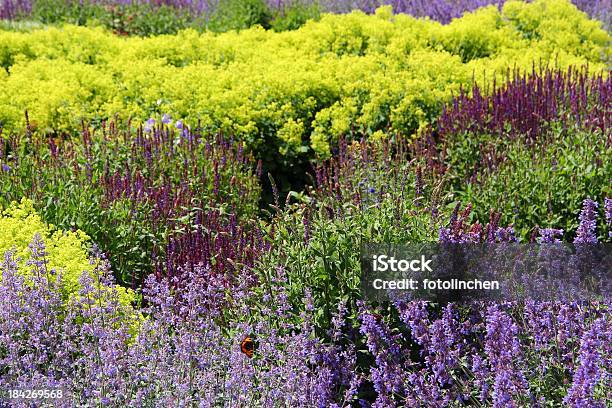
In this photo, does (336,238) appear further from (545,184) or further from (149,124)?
(149,124)

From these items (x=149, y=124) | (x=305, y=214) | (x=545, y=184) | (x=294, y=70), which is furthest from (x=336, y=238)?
(x=294, y=70)

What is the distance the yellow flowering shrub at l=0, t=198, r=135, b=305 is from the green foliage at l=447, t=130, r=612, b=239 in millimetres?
2168

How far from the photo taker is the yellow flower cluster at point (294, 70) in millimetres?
6453

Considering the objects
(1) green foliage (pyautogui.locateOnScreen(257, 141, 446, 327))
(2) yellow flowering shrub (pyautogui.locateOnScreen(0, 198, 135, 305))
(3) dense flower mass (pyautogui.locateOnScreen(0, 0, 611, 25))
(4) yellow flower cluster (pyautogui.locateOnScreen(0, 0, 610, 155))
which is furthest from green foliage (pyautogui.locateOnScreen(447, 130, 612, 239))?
(3) dense flower mass (pyautogui.locateOnScreen(0, 0, 611, 25))

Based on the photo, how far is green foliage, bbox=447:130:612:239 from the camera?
502cm

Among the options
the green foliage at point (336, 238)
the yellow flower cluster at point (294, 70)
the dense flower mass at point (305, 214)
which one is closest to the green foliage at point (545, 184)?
the dense flower mass at point (305, 214)

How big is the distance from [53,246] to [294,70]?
10.5ft

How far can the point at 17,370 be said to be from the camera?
10.4ft

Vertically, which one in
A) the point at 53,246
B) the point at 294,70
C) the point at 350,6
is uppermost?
the point at 350,6

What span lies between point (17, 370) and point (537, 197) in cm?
307

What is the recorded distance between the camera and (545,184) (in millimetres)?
5078

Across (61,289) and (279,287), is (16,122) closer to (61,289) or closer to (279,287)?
(61,289)

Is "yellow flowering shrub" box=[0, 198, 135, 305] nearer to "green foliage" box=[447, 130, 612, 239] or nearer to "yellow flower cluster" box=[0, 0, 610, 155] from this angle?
"yellow flower cluster" box=[0, 0, 610, 155]

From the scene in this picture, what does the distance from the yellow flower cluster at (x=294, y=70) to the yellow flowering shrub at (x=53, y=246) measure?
6.49 feet
